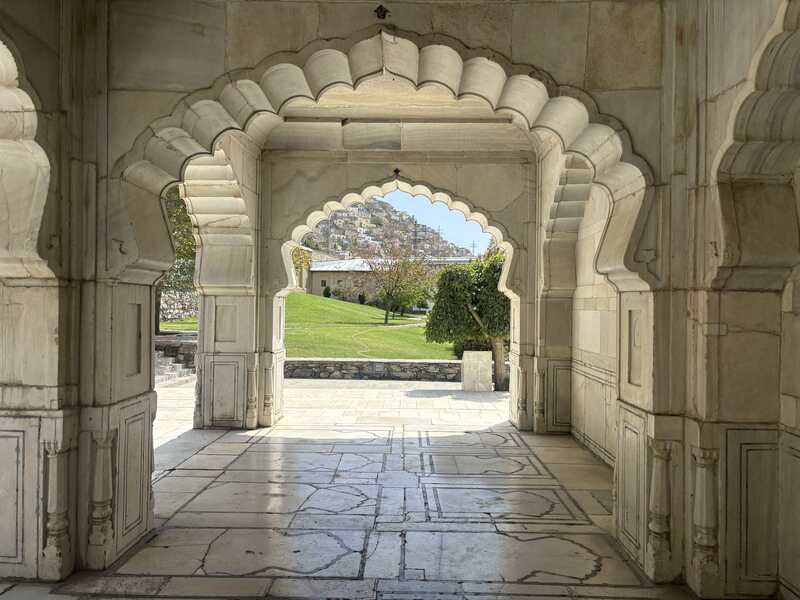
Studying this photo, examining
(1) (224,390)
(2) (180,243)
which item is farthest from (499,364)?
(2) (180,243)

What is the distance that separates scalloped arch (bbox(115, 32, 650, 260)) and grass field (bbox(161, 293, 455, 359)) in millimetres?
18251

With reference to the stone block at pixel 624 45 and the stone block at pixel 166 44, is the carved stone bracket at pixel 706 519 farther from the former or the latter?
the stone block at pixel 166 44

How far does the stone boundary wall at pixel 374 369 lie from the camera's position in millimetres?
14484

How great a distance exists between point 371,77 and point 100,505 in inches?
133

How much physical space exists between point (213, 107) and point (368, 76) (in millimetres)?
1102

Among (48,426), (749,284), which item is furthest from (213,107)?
(749,284)

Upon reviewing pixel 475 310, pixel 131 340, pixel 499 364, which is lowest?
pixel 499 364

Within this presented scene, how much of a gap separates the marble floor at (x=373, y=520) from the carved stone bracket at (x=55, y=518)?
0.12 meters

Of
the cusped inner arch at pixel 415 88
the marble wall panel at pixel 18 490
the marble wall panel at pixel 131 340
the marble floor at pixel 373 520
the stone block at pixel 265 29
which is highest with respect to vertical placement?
the stone block at pixel 265 29

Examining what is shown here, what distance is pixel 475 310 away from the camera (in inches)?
514

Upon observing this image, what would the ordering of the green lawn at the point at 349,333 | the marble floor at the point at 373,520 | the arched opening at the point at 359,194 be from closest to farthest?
the marble floor at the point at 373,520 → the arched opening at the point at 359,194 → the green lawn at the point at 349,333

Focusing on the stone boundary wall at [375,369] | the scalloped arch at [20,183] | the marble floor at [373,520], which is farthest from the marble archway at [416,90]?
the stone boundary wall at [375,369]

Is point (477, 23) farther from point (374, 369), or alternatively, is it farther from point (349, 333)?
Result: point (349, 333)

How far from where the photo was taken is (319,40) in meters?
3.95
